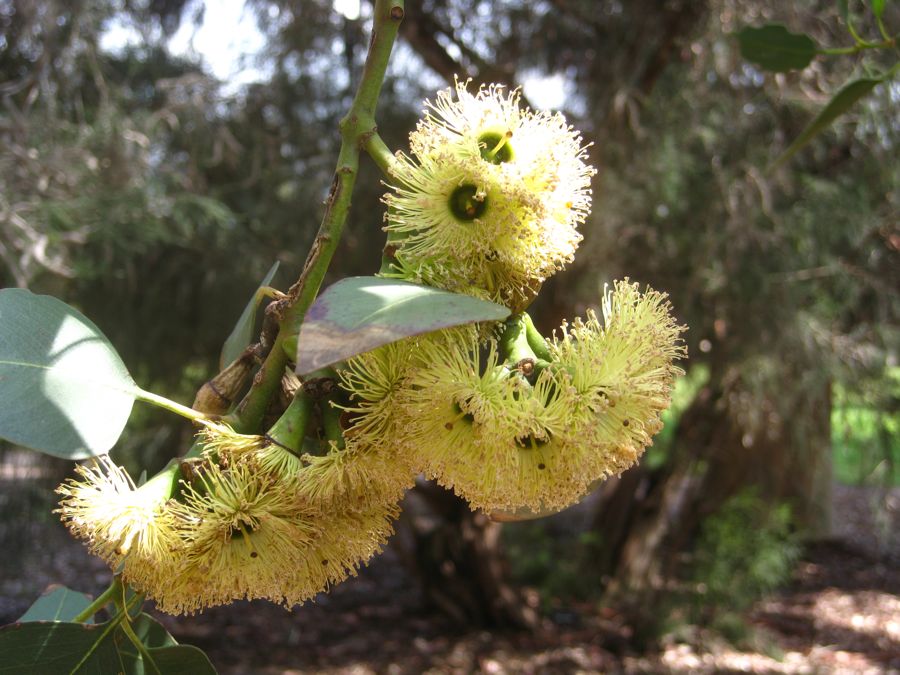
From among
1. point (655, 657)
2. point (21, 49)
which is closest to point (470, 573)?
point (655, 657)

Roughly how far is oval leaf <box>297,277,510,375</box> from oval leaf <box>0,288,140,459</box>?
27 cm

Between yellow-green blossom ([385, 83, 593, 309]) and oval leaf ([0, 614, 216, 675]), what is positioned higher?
yellow-green blossom ([385, 83, 593, 309])

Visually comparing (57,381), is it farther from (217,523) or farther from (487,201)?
(487,201)

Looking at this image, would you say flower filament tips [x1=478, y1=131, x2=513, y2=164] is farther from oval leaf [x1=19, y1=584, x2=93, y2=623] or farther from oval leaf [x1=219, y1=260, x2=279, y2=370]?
oval leaf [x1=19, y1=584, x2=93, y2=623]

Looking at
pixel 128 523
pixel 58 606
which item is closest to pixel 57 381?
pixel 128 523

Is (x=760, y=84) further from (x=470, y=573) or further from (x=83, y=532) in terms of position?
(x=83, y=532)

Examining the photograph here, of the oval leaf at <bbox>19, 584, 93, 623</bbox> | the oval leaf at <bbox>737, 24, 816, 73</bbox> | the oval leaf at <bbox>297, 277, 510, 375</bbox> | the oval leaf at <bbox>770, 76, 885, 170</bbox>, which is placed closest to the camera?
the oval leaf at <bbox>297, 277, 510, 375</bbox>

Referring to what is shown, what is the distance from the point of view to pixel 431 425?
28.4 inches

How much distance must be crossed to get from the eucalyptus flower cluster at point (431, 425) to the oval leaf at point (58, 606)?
0.26 metres

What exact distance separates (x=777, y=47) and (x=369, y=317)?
3.07 feet

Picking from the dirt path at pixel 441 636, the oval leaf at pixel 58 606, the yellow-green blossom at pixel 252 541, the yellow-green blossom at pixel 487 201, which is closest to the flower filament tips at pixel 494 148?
the yellow-green blossom at pixel 487 201

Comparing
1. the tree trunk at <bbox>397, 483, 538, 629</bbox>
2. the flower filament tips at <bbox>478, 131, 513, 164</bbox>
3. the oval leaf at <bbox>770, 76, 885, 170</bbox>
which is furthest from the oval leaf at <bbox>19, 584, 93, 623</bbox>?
the tree trunk at <bbox>397, 483, 538, 629</bbox>

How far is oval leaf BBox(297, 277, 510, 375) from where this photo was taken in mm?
502

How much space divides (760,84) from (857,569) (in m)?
4.45
